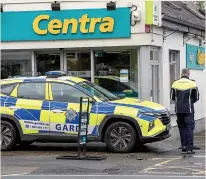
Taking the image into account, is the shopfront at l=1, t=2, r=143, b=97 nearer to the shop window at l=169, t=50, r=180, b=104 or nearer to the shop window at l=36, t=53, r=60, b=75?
the shop window at l=36, t=53, r=60, b=75

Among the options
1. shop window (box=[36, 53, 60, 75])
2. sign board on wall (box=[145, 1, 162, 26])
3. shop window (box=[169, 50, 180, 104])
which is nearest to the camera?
sign board on wall (box=[145, 1, 162, 26])

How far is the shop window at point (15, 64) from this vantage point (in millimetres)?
16875

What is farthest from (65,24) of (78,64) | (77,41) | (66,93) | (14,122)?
(14,122)

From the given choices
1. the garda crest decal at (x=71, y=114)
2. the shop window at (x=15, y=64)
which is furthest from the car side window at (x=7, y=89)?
the shop window at (x=15, y=64)

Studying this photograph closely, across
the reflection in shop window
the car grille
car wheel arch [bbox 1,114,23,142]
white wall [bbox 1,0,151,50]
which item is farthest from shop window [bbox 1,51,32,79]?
the car grille

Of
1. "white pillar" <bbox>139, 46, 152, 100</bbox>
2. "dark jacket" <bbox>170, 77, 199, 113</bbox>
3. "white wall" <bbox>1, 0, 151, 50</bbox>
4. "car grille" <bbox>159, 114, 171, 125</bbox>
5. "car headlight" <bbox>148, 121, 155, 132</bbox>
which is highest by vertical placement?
"white wall" <bbox>1, 0, 151, 50</bbox>

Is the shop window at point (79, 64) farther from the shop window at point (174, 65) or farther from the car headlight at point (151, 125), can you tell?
the car headlight at point (151, 125)

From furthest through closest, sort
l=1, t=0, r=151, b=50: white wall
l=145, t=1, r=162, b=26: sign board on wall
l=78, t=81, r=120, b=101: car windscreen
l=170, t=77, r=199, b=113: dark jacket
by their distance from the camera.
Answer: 1. l=1, t=0, r=151, b=50: white wall
2. l=145, t=1, r=162, b=26: sign board on wall
3. l=78, t=81, r=120, b=101: car windscreen
4. l=170, t=77, r=199, b=113: dark jacket

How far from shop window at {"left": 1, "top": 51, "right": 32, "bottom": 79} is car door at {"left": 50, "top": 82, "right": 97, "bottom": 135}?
516 centimetres

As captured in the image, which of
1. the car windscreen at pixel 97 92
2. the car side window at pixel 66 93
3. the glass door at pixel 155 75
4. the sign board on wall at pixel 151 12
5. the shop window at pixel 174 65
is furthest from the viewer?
the shop window at pixel 174 65

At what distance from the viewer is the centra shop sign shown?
619 inches

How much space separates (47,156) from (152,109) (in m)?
2.59

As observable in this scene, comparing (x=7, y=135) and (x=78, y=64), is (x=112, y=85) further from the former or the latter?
(x=7, y=135)

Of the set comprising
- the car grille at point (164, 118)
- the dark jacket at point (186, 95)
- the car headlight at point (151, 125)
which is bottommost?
the car headlight at point (151, 125)
